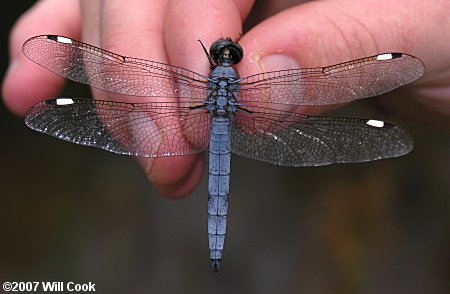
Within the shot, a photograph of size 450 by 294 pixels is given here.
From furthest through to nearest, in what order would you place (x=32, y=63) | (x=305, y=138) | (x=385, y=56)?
1. (x=32, y=63)
2. (x=305, y=138)
3. (x=385, y=56)

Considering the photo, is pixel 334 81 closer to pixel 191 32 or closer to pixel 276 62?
pixel 276 62

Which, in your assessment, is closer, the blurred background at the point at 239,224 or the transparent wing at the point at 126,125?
the transparent wing at the point at 126,125

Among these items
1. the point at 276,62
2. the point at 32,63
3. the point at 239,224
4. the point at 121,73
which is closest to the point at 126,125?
the point at 121,73

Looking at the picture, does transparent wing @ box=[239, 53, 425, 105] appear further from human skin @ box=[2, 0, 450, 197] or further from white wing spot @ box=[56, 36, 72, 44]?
white wing spot @ box=[56, 36, 72, 44]

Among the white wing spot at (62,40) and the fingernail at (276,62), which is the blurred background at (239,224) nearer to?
the fingernail at (276,62)

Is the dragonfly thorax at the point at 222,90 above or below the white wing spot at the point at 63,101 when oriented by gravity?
above

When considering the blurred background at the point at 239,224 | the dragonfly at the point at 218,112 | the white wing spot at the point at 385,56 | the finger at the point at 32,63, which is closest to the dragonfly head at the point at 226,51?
the dragonfly at the point at 218,112
